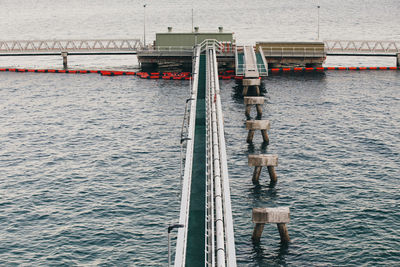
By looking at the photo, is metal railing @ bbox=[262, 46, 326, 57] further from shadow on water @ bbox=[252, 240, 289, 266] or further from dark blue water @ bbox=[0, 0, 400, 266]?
shadow on water @ bbox=[252, 240, 289, 266]

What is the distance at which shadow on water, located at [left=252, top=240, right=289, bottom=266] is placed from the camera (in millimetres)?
39438

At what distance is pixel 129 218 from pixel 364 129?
3817 centimetres

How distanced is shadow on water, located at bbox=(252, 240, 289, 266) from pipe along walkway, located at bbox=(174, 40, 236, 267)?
5898 millimetres

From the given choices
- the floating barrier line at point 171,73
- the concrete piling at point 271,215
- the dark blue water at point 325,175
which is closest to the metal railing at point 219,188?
the concrete piling at point 271,215

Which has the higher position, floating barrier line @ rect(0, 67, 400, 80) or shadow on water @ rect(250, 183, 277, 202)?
floating barrier line @ rect(0, 67, 400, 80)

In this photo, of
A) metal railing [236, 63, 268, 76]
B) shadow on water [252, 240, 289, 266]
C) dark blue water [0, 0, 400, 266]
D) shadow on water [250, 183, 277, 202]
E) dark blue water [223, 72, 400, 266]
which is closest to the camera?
shadow on water [252, 240, 289, 266]

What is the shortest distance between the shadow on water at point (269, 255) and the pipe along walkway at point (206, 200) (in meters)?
5.90

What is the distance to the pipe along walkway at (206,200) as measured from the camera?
30.2m

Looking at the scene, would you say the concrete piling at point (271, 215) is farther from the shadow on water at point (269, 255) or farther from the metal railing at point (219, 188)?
the metal railing at point (219, 188)

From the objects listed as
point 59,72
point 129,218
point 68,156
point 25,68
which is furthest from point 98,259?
point 25,68

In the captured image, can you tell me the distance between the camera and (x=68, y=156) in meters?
63.8

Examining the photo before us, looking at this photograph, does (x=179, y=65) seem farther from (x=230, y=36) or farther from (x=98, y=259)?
(x=98, y=259)

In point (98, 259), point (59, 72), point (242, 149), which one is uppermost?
point (59, 72)

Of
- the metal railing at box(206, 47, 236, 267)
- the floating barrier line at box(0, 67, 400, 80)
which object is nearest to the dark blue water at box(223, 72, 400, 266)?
the metal railing at box(206, 47, 236, 267)
